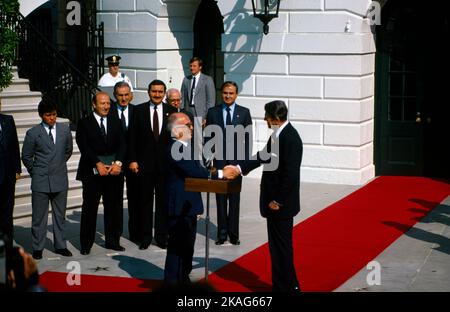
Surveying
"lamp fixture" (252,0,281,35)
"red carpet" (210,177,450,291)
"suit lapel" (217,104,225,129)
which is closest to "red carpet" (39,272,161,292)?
"red carpet" (210,177,450,291)

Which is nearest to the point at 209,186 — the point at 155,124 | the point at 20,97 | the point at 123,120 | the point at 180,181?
the point at 180,181

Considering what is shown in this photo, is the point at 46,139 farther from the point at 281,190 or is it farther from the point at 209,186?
the point at 281,190

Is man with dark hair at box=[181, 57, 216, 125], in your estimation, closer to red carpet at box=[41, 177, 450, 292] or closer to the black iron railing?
the black iron railing

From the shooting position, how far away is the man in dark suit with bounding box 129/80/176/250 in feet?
39.0

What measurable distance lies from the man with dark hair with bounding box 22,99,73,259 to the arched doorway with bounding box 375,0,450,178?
7.39 meters

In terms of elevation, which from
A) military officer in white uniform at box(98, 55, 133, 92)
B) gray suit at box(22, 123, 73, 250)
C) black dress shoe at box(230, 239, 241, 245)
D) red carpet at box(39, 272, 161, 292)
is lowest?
red carpet at box(39, 272, 161, 292)

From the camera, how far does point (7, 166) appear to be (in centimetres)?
1093

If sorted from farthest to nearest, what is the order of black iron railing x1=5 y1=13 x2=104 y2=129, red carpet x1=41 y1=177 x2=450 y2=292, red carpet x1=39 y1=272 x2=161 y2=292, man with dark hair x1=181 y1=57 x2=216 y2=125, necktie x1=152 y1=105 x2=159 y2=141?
black iron railing x1=5 y1=13 x2=104 y2=129 → man with dark hair x1=181 y1=57 x2=216 y2=125 → necktie x1=152 y1=105 x2=159 y2=141 → red carpet x1=41 y1=177 x2=450 y2=292 → red carpet x1=39 y1=272 x2=161 y2=292

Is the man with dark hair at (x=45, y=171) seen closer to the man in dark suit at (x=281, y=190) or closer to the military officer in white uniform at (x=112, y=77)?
the man in dark suit at (x=281, y=190)

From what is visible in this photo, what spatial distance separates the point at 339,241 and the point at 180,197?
3346 millimetres

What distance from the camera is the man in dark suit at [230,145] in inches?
464

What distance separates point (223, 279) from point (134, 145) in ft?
8.22

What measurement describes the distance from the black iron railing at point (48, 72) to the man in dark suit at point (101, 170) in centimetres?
456

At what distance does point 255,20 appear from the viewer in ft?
54.7
